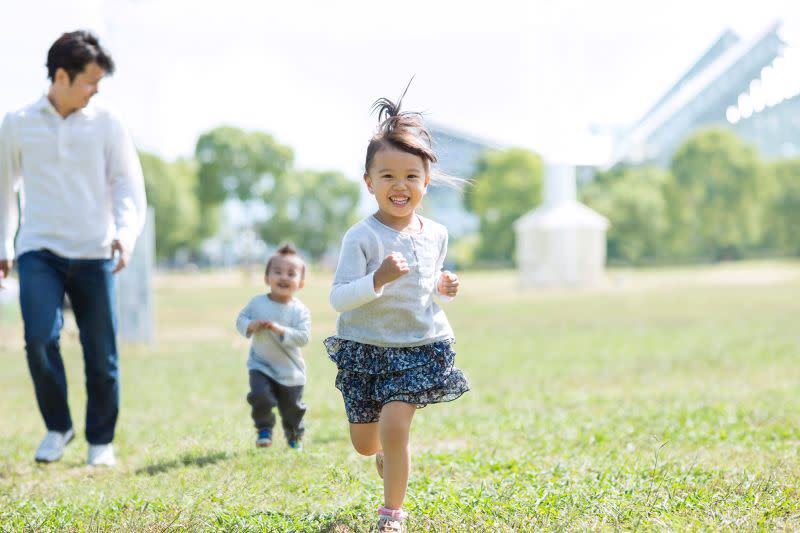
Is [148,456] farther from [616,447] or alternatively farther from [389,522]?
[616,447]

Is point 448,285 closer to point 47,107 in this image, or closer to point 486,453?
point 486,453

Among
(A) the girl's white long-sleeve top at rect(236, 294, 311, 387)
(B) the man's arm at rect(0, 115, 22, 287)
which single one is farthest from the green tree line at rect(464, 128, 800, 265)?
(B) the man's arm at rect(0, 115, 22, 287)

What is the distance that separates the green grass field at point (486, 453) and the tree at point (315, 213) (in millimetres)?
53938

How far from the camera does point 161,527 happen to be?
3627 mm

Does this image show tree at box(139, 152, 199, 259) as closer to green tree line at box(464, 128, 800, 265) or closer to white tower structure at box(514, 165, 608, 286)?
green tree line at box(464, 128, 800, 265)

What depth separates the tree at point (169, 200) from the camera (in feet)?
169

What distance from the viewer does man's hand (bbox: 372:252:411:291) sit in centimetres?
338

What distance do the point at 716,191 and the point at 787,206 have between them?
561 centimetres

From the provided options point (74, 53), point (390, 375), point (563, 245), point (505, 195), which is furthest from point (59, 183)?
point (505, 195)

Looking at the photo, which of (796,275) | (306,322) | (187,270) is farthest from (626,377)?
(187,270)

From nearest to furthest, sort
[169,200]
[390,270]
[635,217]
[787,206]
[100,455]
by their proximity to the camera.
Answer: [390,270] < [100,455] < [169,200] < [787,206] < [635,217]

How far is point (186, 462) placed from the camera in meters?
5.06

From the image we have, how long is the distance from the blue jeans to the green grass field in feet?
1.08

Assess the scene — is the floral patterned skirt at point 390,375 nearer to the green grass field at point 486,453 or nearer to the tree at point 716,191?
the green grass field at point 486,453
